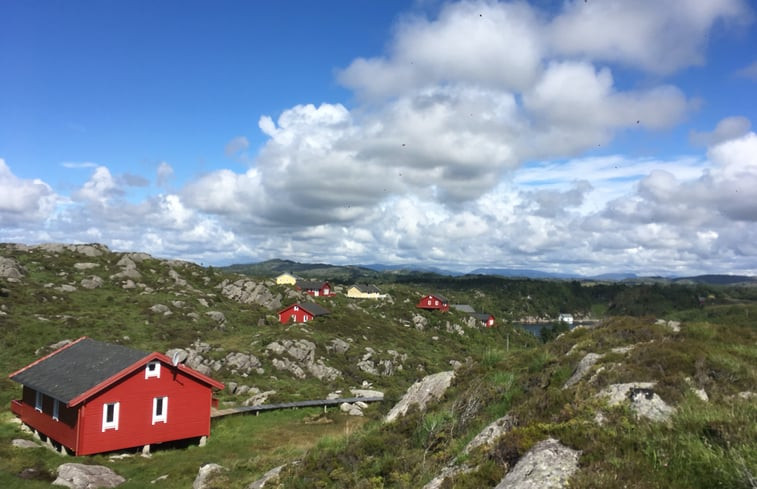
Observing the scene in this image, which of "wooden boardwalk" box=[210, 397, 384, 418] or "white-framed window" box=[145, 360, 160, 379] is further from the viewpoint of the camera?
"wooden boardwalk" box=[210, 397, 384, 418]

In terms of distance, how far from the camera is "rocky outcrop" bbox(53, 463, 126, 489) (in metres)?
23.5

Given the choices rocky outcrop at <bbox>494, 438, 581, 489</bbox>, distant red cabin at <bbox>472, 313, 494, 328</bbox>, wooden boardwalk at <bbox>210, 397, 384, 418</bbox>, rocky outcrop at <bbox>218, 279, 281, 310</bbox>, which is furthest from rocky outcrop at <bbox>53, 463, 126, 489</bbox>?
distant red cabin at <bbox>472, 313, 494, 328</bbox>

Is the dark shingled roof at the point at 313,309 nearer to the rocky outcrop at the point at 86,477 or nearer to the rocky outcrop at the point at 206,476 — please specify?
the rocky outcrop at the point at 86,477

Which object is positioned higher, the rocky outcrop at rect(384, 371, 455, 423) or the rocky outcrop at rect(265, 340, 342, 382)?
the rocky outcrop at rect(384, 371, 455, 423)

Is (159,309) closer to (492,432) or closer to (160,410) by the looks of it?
(160,410)

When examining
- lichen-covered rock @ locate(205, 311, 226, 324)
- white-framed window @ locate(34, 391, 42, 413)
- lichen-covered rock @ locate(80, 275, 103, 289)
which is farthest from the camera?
lichen-covered rock @ locate(80, 275, 103, 289)

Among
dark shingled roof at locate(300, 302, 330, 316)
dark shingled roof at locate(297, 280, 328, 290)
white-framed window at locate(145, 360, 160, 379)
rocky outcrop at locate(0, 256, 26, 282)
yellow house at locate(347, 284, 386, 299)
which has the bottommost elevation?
yellow house at locate(347, 284, 386, 299)

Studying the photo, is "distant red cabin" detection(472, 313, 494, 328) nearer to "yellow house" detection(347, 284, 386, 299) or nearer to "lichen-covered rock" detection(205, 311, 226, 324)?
"yellow house" detection(347, 284, 386, 299)

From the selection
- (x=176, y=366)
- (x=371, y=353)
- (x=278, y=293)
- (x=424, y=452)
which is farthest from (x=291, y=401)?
(x=278, y=293)

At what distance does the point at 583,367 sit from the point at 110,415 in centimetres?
2963

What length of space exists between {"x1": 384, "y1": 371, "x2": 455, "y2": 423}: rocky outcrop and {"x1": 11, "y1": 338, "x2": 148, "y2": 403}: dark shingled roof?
793 inches

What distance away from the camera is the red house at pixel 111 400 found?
29641 mm

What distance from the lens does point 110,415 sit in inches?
A: 1195

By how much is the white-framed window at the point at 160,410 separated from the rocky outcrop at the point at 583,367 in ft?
94.0
